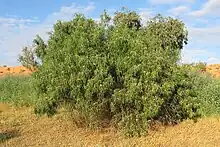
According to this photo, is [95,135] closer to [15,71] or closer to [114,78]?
[114,78]

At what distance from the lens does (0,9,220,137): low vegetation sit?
446 inches

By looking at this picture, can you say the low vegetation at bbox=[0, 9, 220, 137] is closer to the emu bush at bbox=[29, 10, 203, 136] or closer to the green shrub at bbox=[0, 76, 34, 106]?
the emu bush at bbox=[29, 10, 203, 136]

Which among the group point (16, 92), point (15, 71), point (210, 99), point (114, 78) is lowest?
point (16, 92)

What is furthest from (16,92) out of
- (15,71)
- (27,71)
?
(15,71)

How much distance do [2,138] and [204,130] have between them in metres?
5.92

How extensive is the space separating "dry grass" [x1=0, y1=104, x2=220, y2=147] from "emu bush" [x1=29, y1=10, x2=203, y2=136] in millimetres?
397

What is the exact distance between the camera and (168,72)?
468 inches

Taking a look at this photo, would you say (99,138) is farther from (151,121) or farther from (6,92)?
(6,92)

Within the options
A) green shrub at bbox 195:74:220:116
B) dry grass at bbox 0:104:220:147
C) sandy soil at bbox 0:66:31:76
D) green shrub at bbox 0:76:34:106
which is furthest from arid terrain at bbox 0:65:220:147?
sandy soil at bbox 0:66:31:76

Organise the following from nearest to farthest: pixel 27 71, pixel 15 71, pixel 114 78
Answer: pixel 114 78, pixel 27 71, pixel 15 71

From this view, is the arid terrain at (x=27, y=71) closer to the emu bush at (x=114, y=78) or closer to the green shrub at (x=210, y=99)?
the green shrub at (x=210, y=99)

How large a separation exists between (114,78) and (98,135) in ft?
5.79

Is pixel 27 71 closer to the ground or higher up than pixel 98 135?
higher up

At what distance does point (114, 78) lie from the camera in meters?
11.7
